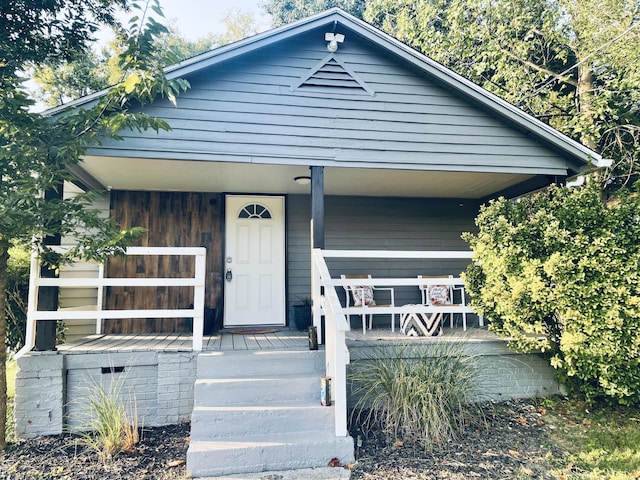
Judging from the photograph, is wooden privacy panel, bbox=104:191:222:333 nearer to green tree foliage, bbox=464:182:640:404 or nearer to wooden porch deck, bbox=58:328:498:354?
wooden porch deck, bbox=58:328:498:354

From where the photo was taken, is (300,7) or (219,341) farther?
(300,7)

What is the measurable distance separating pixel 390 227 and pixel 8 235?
16.9ft

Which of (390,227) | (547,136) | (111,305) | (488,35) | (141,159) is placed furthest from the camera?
(488,35)

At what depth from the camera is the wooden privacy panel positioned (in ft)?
20.2

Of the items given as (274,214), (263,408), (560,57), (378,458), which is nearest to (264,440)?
(263,408)

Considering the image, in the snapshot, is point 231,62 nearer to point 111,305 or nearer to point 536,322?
point 111,305

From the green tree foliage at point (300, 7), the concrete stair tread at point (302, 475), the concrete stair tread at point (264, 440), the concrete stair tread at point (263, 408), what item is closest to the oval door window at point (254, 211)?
the concrete stair tread at point (263, 408)

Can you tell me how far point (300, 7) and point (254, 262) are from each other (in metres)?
17.5

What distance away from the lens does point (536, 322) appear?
428 cm

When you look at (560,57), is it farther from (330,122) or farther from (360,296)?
(360,296)

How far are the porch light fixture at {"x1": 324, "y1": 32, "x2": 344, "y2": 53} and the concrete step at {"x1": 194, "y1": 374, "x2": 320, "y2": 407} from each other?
385 centimetres

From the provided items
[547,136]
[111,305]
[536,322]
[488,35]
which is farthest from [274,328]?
[488,35]

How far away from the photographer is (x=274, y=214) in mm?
6617

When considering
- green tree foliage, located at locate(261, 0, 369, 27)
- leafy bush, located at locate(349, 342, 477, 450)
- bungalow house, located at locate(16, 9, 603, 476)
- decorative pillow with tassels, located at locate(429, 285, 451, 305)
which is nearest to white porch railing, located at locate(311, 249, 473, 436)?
bungalow house, located at locate(16, 9, 603, 476)
